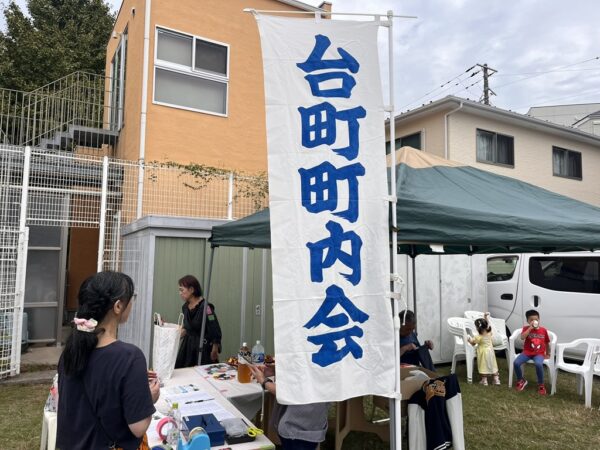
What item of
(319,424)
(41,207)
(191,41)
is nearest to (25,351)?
(41,207)

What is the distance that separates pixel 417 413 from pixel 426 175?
1765 millimetres

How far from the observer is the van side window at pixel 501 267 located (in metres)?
8.40

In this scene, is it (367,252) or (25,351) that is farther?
(25,351)

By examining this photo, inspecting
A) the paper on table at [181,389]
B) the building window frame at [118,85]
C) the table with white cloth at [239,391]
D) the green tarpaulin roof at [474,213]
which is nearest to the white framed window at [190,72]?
the building window frame at [118,85]

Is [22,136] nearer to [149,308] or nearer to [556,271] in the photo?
[149,308]

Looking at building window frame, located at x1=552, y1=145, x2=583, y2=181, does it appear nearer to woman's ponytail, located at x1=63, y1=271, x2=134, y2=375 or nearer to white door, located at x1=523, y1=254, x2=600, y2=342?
white door, located at x1=523, y1=254, x2=600, y2=342

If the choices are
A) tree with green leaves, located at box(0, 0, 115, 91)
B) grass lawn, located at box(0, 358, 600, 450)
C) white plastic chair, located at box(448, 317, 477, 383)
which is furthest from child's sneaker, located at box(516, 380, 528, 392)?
tree with green leaves, located at box(0, 0, 115, 91)

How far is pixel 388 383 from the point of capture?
2.38m

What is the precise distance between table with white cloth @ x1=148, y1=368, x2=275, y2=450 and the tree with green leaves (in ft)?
44.0

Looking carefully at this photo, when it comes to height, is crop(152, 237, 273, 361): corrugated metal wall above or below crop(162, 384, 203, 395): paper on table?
above

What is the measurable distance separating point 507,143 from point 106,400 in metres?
13.5

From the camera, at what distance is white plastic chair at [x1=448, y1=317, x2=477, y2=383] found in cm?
652

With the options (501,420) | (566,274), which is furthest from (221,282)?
(566,274)

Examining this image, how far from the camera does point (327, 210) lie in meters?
2.34
